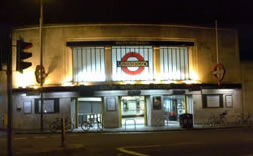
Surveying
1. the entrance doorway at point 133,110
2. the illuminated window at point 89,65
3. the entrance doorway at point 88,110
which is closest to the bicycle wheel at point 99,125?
the entrance doorway at point 88,110

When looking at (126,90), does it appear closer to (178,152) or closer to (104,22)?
(104,22)

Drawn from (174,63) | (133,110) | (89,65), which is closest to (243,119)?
(174,63)

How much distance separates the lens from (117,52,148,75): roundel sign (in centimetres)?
2788

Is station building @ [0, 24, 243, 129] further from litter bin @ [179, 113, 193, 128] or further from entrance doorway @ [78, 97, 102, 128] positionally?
litter bin @ [179, 113, 193, 128]

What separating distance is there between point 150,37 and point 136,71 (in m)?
3.21

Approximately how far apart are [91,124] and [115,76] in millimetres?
4563

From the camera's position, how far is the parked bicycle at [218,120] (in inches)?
1099

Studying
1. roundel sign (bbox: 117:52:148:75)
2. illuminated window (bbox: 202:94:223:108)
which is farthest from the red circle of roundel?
illuminated window (bbox: 202:94:223:108)

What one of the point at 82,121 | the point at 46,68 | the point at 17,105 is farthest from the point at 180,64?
the point at 17,105

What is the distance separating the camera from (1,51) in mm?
9641

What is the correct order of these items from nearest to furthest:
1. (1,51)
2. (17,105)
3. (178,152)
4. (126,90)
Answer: (1,51)
(178,152)
(126,90)
(17,105)

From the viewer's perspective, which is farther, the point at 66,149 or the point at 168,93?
the point at 168,93

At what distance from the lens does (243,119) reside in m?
29.1

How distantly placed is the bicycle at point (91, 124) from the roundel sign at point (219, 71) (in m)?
11.2
